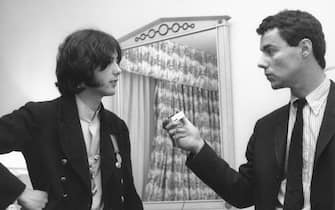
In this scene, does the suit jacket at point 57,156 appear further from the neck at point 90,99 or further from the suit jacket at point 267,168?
the suit jacket at point 267,168

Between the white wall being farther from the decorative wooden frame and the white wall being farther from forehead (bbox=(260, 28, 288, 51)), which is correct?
forehead (bbox=(260, 28, 288, 51))

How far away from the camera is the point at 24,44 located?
2883mm

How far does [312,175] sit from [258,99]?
2.32 feet

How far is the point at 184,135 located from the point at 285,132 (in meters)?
0.34

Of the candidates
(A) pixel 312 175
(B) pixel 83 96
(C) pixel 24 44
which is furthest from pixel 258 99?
(C) pixel 24 44

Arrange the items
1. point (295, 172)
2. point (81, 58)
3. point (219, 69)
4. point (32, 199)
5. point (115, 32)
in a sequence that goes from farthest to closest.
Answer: point (115, 32) → point (219, 69) → point (81, 58) → point (295, 172) → point (32, 199)

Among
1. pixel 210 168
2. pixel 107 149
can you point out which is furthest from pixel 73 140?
pixel 210 168

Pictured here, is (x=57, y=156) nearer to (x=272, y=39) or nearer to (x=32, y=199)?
(x=32, y=199)

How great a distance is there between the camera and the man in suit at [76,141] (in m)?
1.43

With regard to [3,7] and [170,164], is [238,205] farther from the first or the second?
[3,7]

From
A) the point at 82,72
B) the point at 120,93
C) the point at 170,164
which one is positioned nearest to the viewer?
the point at 82,72

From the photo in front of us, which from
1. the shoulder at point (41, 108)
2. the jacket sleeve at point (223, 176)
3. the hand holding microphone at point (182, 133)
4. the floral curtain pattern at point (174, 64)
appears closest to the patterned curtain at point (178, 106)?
the floral curtain pattern at point (174, 64)

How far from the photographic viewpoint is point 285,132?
157 cm

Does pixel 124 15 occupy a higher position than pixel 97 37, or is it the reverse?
pixel 124 15
